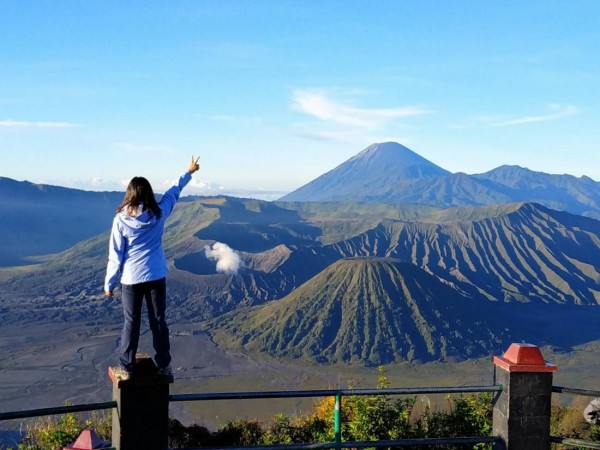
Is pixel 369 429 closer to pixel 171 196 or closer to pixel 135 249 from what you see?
pixel 171 196

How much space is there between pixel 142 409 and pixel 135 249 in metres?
1.24

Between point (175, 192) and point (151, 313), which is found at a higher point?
point (175, 192)

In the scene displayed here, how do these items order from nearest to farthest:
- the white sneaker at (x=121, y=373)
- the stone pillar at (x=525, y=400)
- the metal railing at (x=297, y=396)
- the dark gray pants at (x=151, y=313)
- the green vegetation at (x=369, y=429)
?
the metal railing at (x=297, y=396), the white sneaker at (x=121, y=373), the dark gray pants at (x=151, y=313), the stone pillar at (x=525, y=400), the green vegetation at (x=369, y=429)

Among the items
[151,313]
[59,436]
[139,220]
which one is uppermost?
[139,220]

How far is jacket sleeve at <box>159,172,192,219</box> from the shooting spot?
5.43 metres

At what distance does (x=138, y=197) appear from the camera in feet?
17.0

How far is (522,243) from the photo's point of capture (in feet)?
494

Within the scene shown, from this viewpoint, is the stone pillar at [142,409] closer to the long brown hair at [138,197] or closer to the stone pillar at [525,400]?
the long brown hair at [138,197]

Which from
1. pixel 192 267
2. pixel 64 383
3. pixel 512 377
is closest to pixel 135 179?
pixel 512 377

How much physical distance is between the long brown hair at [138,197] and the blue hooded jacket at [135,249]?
5 cm

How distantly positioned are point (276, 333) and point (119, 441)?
90701 millimetres

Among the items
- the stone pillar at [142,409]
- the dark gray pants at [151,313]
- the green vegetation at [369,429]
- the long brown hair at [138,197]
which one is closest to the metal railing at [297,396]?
the stone pillar at [142,409]

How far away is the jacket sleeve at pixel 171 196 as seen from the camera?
5426mm

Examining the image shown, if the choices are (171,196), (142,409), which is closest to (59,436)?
(142,409)
